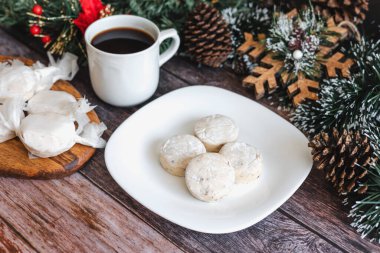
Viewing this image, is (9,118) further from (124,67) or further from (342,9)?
(342,9)

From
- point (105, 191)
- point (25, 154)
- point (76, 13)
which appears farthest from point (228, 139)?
point (76, 13)

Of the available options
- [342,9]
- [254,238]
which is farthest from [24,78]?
[342,9]

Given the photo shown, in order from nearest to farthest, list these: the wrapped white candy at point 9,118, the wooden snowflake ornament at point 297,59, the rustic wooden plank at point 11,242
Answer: the rustic wooden plank at point 11,242 < the wrapped white candy at point 9,118 < the wooden snowflake ornament at point 297,59

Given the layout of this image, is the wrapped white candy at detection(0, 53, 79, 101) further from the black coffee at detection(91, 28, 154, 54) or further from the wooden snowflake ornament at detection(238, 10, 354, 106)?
the wooden snowflake ornament at detection(238, 10, 354, 106)

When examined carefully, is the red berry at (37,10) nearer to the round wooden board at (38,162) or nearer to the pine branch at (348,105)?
the round wooden board at (38,162)

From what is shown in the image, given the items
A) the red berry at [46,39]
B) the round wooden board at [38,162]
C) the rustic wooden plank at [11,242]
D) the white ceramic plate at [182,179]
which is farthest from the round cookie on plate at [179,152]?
the red berry at [46,39]
